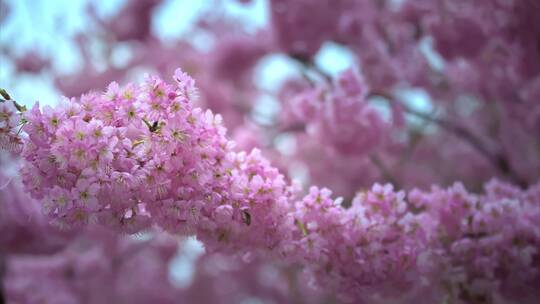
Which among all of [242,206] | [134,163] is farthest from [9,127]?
[242,206]

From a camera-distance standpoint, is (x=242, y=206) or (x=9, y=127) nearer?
(x=9, y=127)

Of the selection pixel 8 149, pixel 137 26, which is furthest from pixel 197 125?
pixel 137 26

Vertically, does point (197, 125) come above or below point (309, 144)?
below

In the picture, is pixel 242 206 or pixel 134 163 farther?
pixel 242 206

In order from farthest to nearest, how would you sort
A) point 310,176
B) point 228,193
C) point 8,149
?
point 310,176 < point 228,193 < point 8,149

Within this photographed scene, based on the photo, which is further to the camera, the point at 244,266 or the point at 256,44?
the point at 244,266

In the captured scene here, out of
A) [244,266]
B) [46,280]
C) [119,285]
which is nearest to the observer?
[46,280]

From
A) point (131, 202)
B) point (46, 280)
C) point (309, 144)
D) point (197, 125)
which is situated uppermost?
point (309, 144)

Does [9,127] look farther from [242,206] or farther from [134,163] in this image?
[242,206]

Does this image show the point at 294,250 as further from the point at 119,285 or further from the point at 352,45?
the point at 119,285
